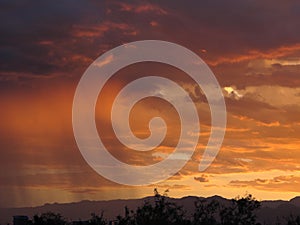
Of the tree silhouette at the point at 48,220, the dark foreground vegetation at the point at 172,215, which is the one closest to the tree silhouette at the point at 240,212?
the dark foreground vegetation at the point at 172,215

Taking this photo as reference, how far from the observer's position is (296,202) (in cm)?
19575

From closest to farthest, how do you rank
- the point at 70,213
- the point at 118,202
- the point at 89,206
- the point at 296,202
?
the point at 70,213, the point at 89,206, the point at 118,202, the point at 296,202

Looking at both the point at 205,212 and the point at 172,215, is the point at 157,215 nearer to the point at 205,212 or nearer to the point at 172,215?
the point at 172,215

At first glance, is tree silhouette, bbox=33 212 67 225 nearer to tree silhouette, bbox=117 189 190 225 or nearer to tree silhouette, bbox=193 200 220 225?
tree silhouette, bbox=117 189 190 225

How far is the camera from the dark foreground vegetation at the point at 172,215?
53.2 metres

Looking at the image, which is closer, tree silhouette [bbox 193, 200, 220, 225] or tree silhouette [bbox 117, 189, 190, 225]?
tree silhouette [bbox 117, 189, 190, 225]

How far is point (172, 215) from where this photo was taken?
2175 inches

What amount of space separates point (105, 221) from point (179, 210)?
21.6 feet

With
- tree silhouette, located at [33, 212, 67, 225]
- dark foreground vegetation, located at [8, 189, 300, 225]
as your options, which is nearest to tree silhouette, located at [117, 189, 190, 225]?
dark foreground vegetation, located at [8, 189, 300, 225]

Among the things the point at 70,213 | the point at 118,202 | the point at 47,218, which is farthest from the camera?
the point at 118,202

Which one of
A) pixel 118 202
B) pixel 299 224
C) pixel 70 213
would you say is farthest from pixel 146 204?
pixel 118 202

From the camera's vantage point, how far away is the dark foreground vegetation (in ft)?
174

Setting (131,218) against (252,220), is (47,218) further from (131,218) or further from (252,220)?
(252,220)

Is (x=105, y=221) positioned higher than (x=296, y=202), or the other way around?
(x=296, y=202)
